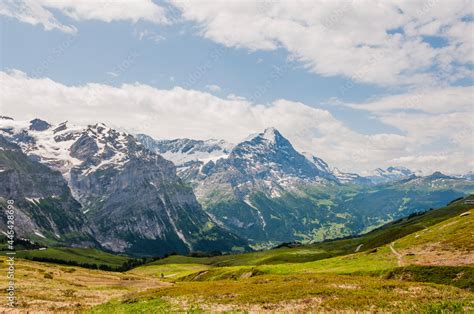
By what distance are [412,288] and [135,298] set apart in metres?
36.5

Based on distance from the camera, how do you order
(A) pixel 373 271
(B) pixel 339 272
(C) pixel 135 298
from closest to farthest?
(C) pixel 135 298 < (A) pixel 373 271 < (B) pixel 339 272

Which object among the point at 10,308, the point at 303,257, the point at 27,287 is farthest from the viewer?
the point at 303,257

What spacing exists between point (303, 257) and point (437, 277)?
13241cm

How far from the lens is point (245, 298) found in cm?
5066

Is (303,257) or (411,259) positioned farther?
(303,257)

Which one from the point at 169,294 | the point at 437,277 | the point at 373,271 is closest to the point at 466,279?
the point at 437,277

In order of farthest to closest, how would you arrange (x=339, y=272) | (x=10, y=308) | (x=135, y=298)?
(x=339, y=272) < (x=135, y=298) < (x=10, y=308)

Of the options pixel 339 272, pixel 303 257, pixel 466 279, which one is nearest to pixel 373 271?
pixel 339 272

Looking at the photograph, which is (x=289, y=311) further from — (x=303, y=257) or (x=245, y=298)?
(x=303, y=257)

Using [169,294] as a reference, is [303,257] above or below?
below

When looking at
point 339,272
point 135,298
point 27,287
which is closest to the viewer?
point 135,298

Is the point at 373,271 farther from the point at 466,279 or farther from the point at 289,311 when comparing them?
the point at 289,311

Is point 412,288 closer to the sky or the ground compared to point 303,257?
closer to the sky

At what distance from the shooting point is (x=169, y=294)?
2352 inches
